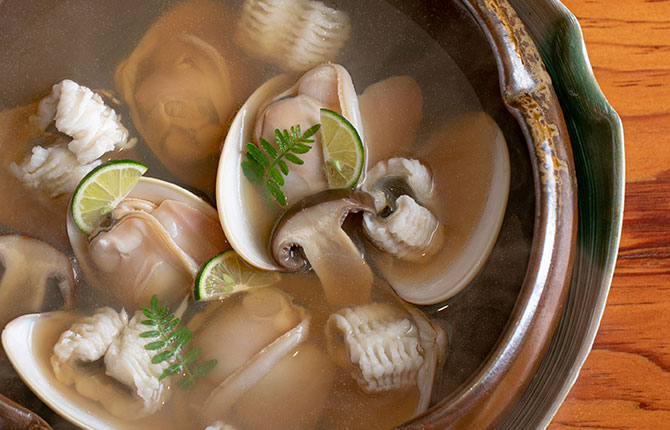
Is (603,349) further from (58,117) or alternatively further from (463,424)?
(58,117)

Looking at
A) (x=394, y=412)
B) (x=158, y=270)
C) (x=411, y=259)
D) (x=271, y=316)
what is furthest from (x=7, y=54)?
(x=394, y=412)

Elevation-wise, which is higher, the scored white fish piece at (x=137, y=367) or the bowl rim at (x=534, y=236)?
the bowl rim at (x=534, y=236)

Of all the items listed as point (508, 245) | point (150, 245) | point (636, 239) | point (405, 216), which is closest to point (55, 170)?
point (150, 245)

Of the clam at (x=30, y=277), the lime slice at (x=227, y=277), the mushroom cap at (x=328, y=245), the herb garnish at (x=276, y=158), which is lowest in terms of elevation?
the clam at (x=30, y=277)

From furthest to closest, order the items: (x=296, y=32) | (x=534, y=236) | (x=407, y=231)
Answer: (x=296, y=32), (x=407, y=231), (x=534, y=236)

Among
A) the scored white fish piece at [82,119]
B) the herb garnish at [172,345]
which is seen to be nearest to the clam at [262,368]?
the herb garnish at [172,345]

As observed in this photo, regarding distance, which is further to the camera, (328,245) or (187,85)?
(187,85)

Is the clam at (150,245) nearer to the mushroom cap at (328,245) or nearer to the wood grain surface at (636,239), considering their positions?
the mushroom cap at (328,245)

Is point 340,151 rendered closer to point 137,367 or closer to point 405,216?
point 405,216
